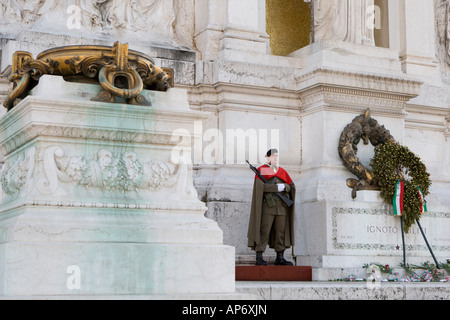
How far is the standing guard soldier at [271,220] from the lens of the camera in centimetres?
1076

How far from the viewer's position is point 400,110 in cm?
1305

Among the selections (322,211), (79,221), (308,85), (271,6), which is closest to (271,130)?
(308,85)

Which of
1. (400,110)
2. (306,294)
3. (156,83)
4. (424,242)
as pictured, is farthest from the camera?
(400,110)

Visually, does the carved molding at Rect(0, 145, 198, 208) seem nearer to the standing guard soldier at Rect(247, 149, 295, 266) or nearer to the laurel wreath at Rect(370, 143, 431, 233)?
the standing guard soldier at Rect(247, 149, 295, 266)

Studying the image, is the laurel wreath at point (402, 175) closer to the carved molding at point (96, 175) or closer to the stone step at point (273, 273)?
the stone step at point (273, 273)

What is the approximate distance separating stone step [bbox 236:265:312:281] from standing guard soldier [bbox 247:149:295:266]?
1.01 feet

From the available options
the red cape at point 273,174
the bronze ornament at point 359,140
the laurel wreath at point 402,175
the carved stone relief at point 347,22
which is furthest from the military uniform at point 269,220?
the carved stone relief at point 347,22

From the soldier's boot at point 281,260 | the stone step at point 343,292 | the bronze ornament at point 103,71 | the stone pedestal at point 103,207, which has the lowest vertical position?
the stone step at point 343,292

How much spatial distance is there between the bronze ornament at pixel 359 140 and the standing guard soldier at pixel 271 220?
1.44 meters

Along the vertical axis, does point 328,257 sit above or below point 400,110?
below

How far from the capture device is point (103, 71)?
5422mm
